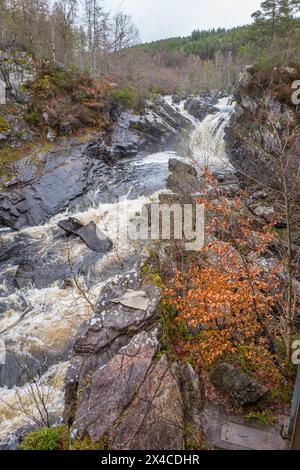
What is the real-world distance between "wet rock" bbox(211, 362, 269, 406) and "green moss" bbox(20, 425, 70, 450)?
228 cm

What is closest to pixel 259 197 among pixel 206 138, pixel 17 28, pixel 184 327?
pixel 184 327

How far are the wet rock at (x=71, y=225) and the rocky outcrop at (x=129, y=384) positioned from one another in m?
7.09

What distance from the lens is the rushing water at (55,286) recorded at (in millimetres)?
6891

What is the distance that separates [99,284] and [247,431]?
6.38 meters

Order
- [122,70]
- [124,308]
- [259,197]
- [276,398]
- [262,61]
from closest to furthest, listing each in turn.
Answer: [276,398] < [124,308] < [259,197] < [262,61] < [122,70]

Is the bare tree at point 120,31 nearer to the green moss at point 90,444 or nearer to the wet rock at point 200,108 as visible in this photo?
the wet rock at point 200,108

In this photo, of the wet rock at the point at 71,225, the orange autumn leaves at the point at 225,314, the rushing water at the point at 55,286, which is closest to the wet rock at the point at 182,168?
the rushing water at the point at 55,286

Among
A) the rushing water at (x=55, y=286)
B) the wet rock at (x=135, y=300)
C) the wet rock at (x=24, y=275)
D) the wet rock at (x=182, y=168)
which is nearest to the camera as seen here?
the wet rock at (x=135, y=300)

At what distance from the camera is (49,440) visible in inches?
168

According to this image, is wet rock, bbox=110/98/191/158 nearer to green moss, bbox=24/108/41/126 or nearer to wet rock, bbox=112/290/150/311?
green moss, bbox=24/108/41/126

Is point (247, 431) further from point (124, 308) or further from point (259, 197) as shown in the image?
point (259, 197)

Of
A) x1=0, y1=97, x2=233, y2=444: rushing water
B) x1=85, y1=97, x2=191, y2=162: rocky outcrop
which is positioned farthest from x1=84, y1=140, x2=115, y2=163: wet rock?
x1=0, y1=97, x2=233, y2=444: rushing water

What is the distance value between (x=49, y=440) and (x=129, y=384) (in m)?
1.24

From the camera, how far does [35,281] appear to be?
1027 cm
